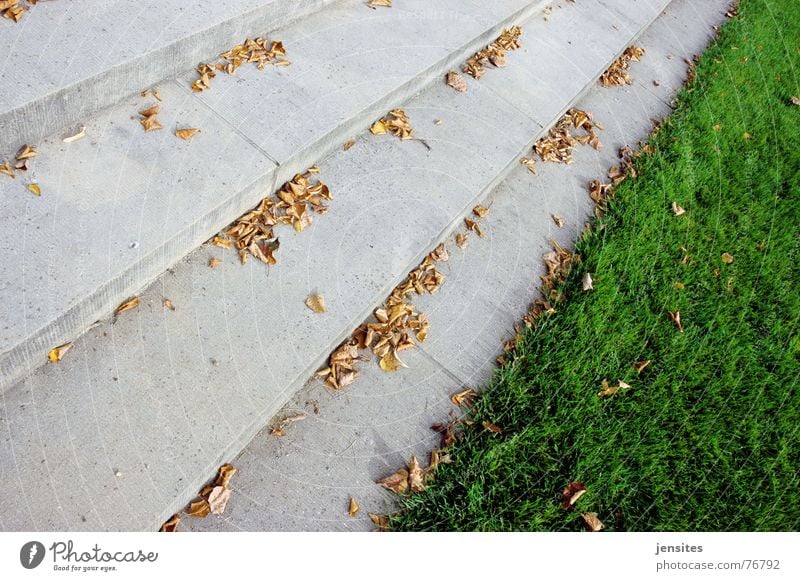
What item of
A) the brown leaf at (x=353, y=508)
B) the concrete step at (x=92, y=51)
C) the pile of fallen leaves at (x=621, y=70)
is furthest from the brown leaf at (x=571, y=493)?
the pile of fallen leaves at (x=621, y=70)

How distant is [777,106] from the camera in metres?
5.78

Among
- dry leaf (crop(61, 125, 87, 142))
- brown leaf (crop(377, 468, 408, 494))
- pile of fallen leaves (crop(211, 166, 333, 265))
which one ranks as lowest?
brown leaf (crop(377, 468, 408, 494))

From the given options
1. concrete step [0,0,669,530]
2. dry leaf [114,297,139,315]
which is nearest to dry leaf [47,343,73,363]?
concrete step [0,0,669,530]

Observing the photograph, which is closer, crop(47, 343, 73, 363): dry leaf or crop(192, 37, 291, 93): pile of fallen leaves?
crop(47, 343, 73, 363): dry leaf

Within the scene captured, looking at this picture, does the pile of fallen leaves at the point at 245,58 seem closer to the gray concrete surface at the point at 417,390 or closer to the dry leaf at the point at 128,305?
the dry leaf at the point at 128,305

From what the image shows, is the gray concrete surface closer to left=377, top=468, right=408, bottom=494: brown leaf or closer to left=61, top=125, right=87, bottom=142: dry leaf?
left=377, top=468, right=408, bottom=494: brown leaf

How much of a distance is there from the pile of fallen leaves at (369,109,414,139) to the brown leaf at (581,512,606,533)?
238 cm

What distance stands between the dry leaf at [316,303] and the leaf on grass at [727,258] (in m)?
2.69

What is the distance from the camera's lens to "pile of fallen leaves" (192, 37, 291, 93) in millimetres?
3455

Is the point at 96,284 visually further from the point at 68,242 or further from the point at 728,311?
the point at 728,311

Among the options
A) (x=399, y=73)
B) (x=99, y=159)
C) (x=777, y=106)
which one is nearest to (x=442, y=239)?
(x=399, y=73)

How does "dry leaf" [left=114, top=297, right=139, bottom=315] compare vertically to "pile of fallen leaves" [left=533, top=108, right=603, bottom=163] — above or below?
below
